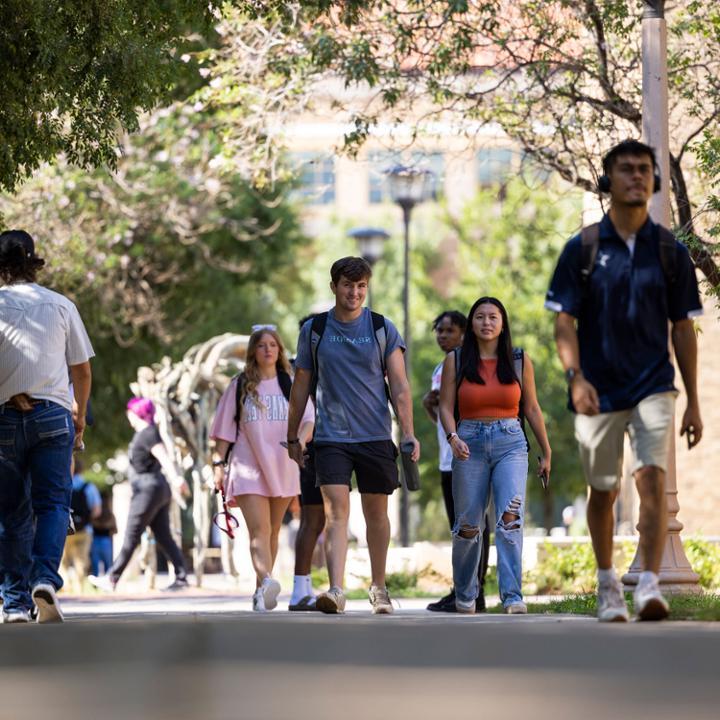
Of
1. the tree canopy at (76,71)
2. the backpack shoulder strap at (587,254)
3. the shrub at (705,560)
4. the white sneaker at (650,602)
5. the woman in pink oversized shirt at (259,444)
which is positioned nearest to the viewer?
the white sneaker at (650,602)

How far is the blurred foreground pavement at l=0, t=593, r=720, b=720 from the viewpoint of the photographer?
482 centimetres

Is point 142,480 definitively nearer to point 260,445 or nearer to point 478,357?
point 260,445

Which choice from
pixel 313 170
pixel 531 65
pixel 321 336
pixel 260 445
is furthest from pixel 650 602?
pixel 313 170

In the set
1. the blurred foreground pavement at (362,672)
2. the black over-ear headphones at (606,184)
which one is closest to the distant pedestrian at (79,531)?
the black over-ear headphones at (606,184)

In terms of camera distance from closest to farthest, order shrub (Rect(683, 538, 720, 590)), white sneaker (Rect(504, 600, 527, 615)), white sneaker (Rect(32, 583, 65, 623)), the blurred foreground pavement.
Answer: the blurred foreground pavement, white sneaker (Rect(32, 583, 65, 623)), white sneaker (Rect(504, 600, 527, 615)), shrub (Rect(683, 538, 720, 590))

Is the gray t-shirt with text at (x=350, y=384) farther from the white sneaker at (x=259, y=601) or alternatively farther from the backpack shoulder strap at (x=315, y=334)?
the white sneaker at (x=259, y=601)

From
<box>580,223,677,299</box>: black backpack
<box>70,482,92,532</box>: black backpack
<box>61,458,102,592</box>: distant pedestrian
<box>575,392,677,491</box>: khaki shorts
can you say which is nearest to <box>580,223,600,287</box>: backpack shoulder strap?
<box>580,223,677,299</box>: black backpack

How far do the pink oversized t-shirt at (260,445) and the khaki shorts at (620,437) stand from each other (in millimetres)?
5028

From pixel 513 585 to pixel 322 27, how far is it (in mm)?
6467

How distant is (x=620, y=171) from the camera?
7.21m

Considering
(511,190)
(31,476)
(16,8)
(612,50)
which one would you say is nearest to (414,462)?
(31,476)

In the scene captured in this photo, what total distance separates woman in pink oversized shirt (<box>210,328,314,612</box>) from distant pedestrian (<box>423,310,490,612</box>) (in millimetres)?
982

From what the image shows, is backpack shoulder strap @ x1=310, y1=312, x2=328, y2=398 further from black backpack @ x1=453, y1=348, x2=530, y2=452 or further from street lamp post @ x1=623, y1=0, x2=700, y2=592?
street lamp post @ x1=623, y1=0, x2=700, y2=592

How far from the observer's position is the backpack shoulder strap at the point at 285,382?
12250mm
